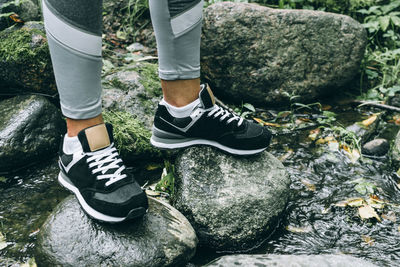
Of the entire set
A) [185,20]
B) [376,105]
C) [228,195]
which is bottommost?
[376,105]

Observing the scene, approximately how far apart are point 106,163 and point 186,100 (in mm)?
581

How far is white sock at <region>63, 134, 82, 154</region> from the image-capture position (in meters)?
1.85

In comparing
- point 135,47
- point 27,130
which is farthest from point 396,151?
point 135,47

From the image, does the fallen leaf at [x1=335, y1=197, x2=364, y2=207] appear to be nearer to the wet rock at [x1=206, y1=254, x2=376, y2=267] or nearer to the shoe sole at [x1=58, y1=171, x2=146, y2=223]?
the wet rock at [x1=206, y1=254, x2=376, y2=267]

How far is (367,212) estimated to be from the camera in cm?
240

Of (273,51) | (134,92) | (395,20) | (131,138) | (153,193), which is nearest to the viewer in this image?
(153,193)

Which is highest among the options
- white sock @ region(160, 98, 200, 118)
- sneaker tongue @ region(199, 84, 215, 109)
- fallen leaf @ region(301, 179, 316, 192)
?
sneaker tongue @ region(199, 84, 215, 109)

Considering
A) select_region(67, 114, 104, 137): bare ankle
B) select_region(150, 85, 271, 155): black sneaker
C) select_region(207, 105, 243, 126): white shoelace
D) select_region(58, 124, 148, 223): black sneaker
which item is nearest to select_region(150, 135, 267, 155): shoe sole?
select_region(150, 85, 271, 155): black sneaker

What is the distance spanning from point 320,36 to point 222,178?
226cm

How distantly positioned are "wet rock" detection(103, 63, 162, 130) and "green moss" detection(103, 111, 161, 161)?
92 millimetres

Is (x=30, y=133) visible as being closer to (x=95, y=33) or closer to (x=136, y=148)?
(x=136, y=148)

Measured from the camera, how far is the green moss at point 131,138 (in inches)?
111

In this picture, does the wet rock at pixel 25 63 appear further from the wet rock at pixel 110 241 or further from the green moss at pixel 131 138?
the wet rock at pixel 110 241

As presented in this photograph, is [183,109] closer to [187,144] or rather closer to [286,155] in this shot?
[187,144]
